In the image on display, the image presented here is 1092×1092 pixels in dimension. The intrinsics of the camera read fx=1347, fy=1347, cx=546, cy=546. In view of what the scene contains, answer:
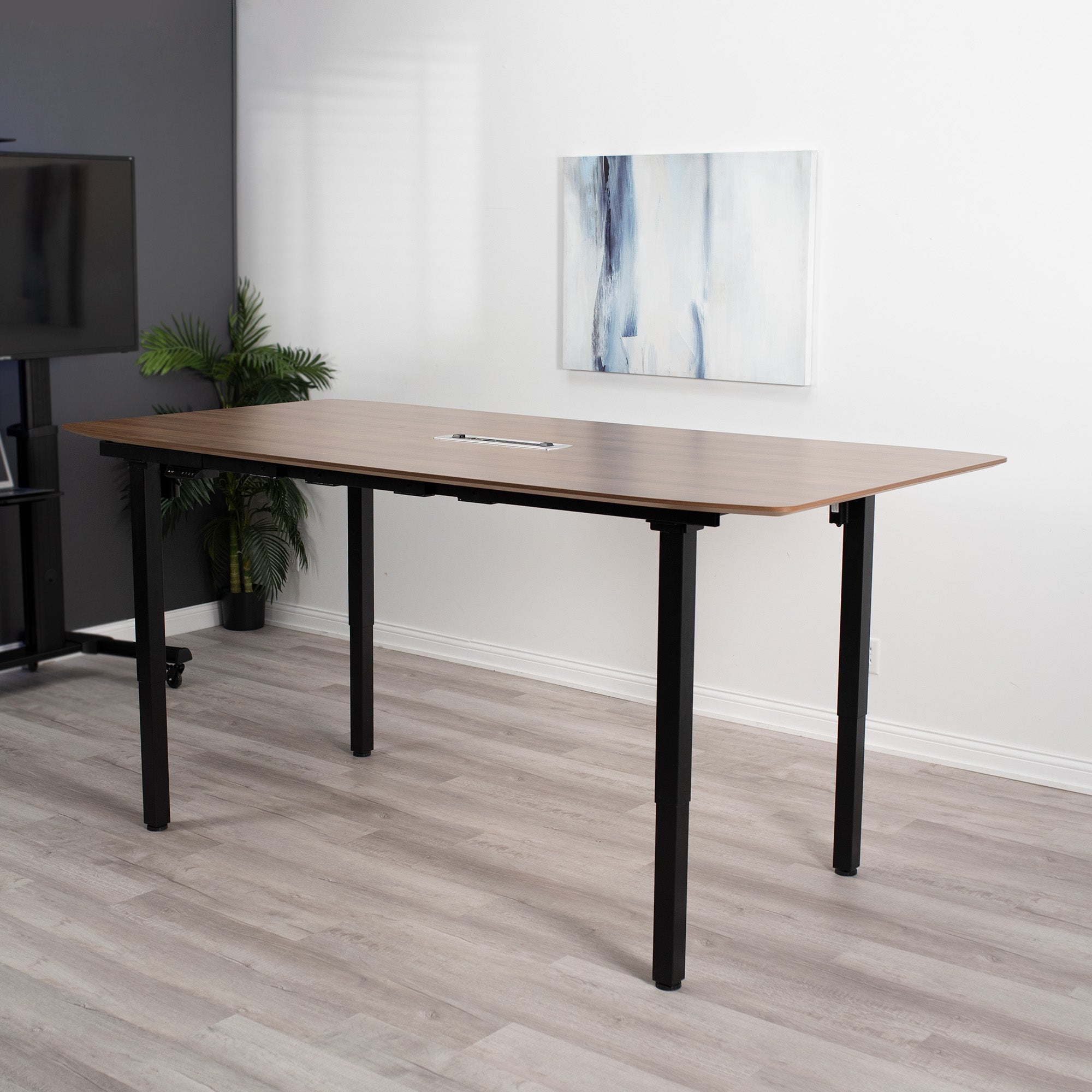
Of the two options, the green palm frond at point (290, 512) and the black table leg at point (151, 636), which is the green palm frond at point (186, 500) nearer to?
the green palm frond at point (290, 512)

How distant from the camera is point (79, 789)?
361 centimetres

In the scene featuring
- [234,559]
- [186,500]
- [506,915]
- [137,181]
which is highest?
[137,181]

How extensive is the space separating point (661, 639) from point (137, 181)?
3257 mm

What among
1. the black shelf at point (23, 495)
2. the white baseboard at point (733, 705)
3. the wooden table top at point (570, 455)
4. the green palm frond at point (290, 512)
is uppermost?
the wooden table top at point (570, 455)

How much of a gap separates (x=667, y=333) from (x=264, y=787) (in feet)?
6.01

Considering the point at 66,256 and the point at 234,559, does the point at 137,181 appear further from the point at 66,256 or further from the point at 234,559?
the point at 234,559

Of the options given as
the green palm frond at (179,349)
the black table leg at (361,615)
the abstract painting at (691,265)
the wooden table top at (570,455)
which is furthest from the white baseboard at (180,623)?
the abstract painting at (691,265)

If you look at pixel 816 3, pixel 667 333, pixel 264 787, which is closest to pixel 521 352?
pixel 667 333

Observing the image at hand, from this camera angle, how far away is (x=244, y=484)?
5133 millimetres

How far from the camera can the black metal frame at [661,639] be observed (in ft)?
8.16

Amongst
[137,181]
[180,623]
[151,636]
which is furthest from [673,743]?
[137,181]

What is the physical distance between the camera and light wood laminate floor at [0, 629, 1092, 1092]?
236 cm

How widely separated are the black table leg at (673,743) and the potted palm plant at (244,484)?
110 inches

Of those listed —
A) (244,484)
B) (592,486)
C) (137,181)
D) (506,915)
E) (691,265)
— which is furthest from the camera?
(244,484)
